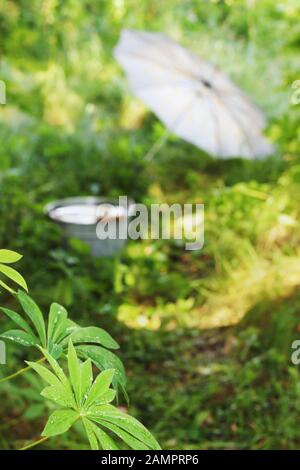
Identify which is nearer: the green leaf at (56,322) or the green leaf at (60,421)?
the green leaf at (60,421)

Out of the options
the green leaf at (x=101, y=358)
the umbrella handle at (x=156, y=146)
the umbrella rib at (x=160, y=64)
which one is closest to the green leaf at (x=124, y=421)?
the green leaf at (x=101, y=358)

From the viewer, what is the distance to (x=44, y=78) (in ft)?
19.4

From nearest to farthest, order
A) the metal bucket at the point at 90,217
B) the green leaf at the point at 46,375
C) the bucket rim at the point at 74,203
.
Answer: the green leaf at the point at 46,375 < the metal bucket at the point at 90,217 < the bucket rim at the point at 74,203

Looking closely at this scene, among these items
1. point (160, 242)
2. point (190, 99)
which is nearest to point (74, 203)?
point (160, 242)

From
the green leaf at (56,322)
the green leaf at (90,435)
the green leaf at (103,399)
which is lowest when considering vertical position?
the green leaf at (90,435)

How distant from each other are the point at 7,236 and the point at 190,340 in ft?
4.42

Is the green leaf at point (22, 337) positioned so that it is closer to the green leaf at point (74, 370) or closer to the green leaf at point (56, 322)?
the green leaf at point (56, 322)

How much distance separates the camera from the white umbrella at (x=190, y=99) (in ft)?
14.6

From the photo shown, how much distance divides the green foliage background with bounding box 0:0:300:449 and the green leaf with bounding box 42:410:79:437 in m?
1.49

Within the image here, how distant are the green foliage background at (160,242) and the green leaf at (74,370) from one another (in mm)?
1505

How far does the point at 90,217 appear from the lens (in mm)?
4227

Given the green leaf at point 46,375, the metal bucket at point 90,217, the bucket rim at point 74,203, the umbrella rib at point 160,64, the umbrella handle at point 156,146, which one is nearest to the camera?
the green leaf at point 46,375

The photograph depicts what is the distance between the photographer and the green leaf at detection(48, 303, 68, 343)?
3.27ft

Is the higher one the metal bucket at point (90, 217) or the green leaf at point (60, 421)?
the metal bucket at point (90, 217)
